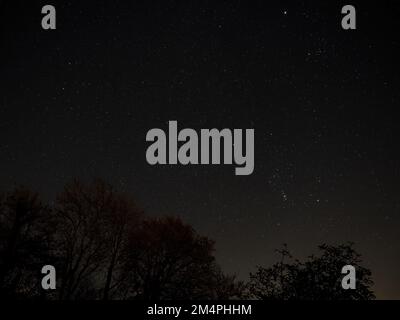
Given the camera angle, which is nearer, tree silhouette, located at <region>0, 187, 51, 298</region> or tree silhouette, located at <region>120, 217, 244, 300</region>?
tree silhouette, located at <region>0, 187, 51, 298</region>

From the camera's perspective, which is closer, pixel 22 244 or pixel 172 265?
pixel 22 244

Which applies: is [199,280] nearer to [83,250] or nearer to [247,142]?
[83,250]

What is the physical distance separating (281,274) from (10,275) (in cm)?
1326

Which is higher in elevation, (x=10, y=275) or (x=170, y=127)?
(x=170, y=127)

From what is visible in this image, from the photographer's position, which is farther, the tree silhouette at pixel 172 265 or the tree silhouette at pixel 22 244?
the tree silhouette at pixel 172 265

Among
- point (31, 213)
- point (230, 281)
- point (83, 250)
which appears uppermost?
point (31, 213)

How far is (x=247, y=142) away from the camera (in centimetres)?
1617

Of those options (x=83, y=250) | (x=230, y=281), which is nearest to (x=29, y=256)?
(x=83, y=250)
